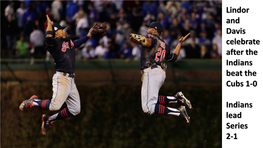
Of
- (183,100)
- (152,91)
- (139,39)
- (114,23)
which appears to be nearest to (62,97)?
(152,91)

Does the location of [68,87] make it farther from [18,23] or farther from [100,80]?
[18,23]

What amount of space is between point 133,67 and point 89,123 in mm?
2043

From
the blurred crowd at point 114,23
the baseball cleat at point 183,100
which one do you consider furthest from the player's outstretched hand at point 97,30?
the blurred crowd at point 114,23

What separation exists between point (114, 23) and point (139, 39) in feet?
20.5

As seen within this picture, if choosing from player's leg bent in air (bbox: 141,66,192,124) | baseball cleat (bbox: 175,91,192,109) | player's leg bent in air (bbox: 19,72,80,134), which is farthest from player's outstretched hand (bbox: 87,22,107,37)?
baseball cleat (bbox: 175,91,192,109)

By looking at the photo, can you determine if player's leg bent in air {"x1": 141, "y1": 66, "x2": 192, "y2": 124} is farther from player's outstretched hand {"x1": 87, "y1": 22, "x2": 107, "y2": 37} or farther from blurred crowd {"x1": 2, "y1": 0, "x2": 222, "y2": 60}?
blurred crowd {"x1": 2, "y1": 0, "x2": 222, "y2": 60}

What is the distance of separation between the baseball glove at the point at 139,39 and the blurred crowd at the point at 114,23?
4.20m

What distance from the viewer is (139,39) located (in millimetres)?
10938

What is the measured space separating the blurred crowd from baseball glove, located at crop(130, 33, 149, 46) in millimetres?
4205

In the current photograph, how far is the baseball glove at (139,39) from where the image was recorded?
1085cm

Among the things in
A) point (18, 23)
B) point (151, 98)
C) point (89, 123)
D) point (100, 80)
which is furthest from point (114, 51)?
point (151, 98)

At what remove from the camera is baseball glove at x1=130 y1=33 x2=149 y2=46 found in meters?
10.9

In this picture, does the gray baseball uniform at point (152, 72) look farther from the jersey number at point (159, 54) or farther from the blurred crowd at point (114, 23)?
the blurred crowd at point (114, 23)

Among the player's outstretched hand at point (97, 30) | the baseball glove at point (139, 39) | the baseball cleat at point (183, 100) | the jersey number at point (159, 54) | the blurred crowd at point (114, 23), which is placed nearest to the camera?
the baseball glove at point (139, 39)
